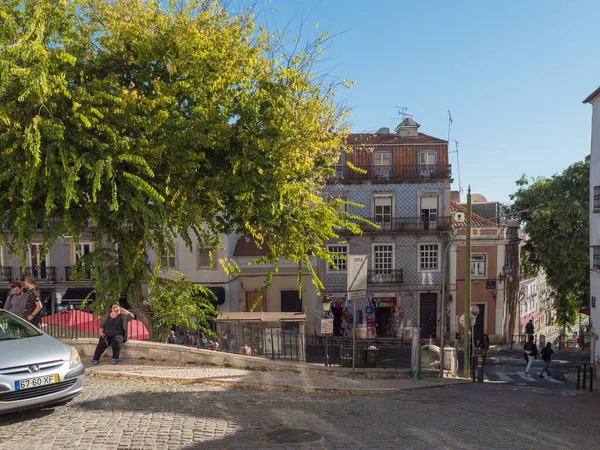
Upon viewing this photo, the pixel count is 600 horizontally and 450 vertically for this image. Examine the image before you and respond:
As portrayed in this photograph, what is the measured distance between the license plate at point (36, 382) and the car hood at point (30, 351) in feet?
0.70

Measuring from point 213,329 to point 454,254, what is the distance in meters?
22.9

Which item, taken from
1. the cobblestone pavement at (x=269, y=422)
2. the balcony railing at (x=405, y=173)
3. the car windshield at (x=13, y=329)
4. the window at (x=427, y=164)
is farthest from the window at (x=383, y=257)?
the car windshield at (x=13, y=329)

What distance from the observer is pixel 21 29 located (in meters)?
11.5

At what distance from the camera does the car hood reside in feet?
22.5

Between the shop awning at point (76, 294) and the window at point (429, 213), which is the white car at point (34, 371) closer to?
the shop awning at point (76, 294)

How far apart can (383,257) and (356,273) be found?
70.8ft

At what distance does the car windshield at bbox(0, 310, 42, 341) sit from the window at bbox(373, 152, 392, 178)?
27.0 meters

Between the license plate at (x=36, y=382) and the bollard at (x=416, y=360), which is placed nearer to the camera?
the license plate at (x=36, y=382)

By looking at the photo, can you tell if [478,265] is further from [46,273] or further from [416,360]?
[46,273]

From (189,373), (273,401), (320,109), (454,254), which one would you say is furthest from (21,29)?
(454,254)

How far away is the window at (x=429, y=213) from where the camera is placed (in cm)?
3325

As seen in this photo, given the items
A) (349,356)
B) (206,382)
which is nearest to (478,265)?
(349,356)

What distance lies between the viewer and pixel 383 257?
1326 inches

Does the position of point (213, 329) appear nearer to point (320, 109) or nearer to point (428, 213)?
point (320, 109)
